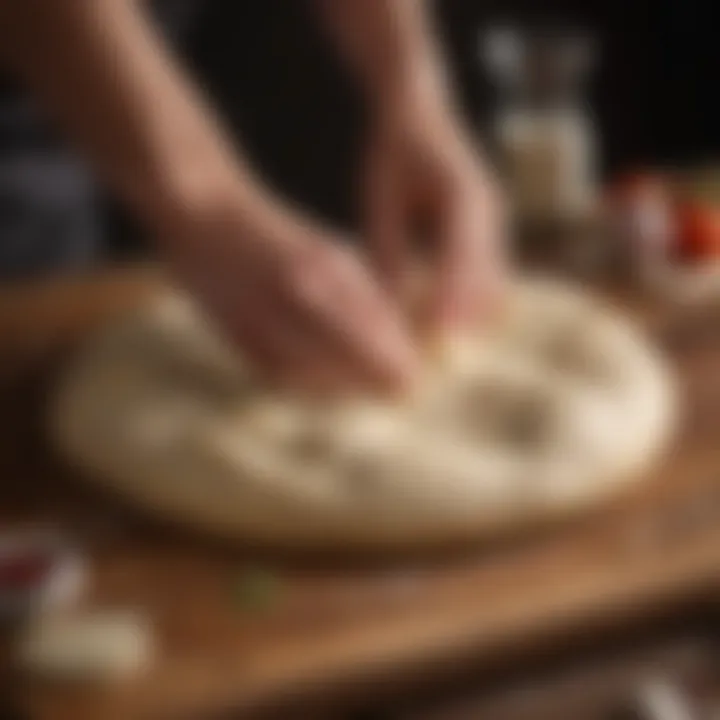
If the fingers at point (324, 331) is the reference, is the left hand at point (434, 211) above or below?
above

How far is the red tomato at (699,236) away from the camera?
3.32 feet

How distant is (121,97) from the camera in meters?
0.74

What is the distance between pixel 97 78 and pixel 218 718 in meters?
0.33

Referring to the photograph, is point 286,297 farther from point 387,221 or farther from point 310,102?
point 310,102

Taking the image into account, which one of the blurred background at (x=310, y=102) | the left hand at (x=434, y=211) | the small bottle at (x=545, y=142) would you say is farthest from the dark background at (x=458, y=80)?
the left hand at (x=434, y=211)


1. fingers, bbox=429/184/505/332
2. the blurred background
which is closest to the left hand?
fingers, bbox=429/184/505/332

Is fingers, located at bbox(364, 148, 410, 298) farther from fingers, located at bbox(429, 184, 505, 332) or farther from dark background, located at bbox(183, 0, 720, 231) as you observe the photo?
dark background, located at bbox(183, 0, 720, 231)

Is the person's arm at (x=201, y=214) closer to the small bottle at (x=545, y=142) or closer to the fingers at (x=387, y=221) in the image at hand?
the fingers at (x=387, y=221)

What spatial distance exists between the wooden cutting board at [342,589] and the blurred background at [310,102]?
0.33 metres

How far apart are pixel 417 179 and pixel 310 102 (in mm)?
486

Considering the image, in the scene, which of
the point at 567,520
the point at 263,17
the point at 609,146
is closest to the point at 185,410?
the point at 567,520

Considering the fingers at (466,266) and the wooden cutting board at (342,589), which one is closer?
the wooden cutting board at (342,589)

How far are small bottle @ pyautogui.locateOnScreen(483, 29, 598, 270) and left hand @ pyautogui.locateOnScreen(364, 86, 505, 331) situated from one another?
14 cm

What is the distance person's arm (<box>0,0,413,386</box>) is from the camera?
71cm
